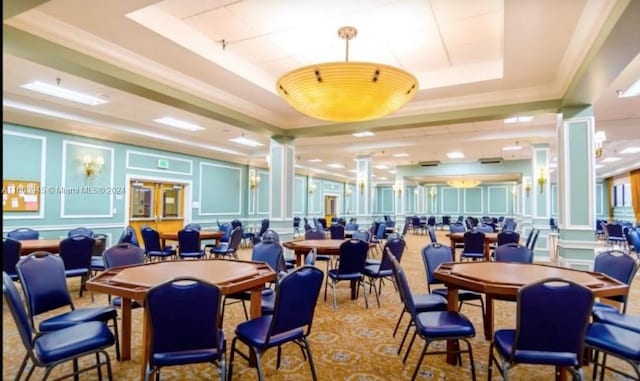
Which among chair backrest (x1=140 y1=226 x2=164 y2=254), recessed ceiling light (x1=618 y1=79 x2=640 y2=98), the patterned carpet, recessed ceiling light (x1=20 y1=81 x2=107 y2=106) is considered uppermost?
recessed ceiling light (x1=20 y1=81 x2=107 y2=106)

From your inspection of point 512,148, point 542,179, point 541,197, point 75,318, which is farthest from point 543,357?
point 512,148

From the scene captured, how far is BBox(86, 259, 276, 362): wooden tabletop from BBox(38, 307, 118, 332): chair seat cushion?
16cm

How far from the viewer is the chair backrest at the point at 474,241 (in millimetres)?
6617

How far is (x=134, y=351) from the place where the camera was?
127 inches

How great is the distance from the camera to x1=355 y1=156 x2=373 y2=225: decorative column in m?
10.8

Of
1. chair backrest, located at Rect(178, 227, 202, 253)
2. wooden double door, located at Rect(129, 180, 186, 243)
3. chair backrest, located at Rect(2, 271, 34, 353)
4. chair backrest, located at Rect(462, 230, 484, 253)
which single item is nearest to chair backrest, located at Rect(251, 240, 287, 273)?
chair backrest, located at Rect(2, 271, 34, 353)

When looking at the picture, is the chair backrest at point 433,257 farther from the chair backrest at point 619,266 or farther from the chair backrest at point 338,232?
the chair backrest at point 338,232

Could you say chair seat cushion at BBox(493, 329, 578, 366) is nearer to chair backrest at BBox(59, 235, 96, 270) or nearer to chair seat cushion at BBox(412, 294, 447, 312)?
chair seat cushion at BBox(412, 294, 447, 312)

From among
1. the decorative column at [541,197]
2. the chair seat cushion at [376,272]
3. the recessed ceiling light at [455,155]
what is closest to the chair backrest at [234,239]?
the chair seat cushion at [376,272]

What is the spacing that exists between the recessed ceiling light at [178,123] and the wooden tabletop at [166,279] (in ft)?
14.6

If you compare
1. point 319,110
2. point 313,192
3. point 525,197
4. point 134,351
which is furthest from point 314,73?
point 313,192

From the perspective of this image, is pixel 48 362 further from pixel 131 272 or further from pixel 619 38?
pixel 619 38

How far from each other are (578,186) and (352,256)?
3069 mm

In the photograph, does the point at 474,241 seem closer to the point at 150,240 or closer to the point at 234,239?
the point at 234,239
